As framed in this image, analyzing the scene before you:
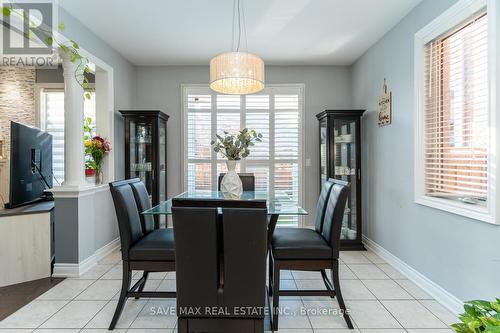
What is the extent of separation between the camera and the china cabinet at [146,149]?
13.3ft

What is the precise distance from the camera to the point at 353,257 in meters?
3.65

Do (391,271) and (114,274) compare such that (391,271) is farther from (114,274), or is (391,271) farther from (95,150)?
(95,150)

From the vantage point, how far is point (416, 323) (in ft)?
7.07

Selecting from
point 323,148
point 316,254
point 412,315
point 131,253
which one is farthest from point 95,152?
point 412,315

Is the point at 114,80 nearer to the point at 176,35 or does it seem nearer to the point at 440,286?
the point at 176,35

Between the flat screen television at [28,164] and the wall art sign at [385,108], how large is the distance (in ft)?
13.0

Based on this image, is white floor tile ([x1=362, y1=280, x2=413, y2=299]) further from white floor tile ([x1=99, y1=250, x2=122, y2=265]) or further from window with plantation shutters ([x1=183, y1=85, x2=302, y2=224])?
white floor tile ([x1=99, y1=250, x2=122, y2=265])

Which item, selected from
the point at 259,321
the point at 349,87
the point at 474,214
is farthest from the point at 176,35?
the point at 474,214

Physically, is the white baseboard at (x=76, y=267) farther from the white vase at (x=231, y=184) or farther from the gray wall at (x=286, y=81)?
the white vase at (x=231, y=184)

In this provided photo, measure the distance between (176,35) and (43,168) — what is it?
86.3 inches

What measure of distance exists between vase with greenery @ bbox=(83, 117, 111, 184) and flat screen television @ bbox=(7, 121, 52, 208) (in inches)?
17.4

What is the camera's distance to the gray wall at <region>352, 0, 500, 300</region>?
2121mm

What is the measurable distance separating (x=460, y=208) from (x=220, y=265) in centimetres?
186

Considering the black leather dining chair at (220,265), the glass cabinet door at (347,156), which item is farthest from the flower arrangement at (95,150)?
the glass cabinet door at (347,156)
